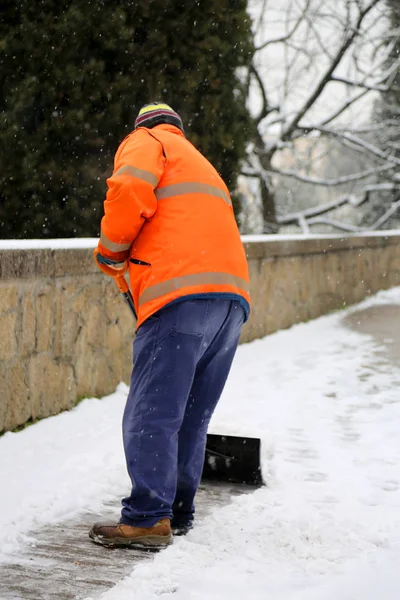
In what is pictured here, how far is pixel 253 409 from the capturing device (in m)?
5.85

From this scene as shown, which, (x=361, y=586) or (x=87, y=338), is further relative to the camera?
(x=87, y=338)

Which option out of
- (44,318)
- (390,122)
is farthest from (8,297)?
(390,122)

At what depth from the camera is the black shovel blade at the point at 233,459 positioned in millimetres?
4301

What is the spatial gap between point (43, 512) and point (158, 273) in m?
1.20

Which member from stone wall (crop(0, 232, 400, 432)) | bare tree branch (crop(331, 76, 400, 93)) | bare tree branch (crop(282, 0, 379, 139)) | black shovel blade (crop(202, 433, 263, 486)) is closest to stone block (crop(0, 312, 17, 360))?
stone wall (crop(0, 232, 400, 432))

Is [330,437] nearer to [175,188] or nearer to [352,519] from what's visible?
[352,519]

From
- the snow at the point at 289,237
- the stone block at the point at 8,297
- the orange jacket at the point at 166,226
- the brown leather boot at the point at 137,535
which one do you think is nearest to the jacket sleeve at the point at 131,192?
the orange jacket at the point at 166,226

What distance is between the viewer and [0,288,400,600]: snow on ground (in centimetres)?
299

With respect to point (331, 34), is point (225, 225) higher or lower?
lower

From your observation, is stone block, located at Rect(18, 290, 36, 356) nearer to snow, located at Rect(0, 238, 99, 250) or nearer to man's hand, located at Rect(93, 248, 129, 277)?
snow, located at Rect(0, 238, 99, 250)

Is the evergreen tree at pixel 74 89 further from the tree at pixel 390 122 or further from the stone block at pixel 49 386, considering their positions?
the tree at pixel 390 122

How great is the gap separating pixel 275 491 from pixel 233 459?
28 centimetres

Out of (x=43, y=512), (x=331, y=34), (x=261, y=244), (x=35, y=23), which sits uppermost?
(x=331, y=34)

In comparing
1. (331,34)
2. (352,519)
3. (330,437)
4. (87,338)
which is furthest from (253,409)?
(331,34)
